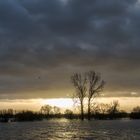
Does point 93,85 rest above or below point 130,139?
above

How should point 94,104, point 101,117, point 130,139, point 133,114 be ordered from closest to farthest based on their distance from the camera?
point 130,139 < point 94,104 < point 101,117 < point 133,114

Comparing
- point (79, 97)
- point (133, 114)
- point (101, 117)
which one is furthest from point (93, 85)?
point (133, 114)

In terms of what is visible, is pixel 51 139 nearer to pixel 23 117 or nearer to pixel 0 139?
pixel 0 139

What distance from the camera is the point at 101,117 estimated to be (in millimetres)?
163000

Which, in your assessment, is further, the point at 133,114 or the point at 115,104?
the point at 133,114

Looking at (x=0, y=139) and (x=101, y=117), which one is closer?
(x=0, y=139)

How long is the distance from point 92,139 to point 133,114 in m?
151

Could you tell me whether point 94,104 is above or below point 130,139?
above

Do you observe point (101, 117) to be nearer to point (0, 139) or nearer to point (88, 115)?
point (88, 115)

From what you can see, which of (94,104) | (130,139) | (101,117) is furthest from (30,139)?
(101,117)

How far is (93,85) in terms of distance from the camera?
120 meters

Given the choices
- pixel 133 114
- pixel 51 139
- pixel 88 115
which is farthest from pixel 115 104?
pixel 51 139

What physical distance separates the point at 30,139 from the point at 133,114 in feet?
496

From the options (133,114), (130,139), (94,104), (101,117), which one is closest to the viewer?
(130,139)
